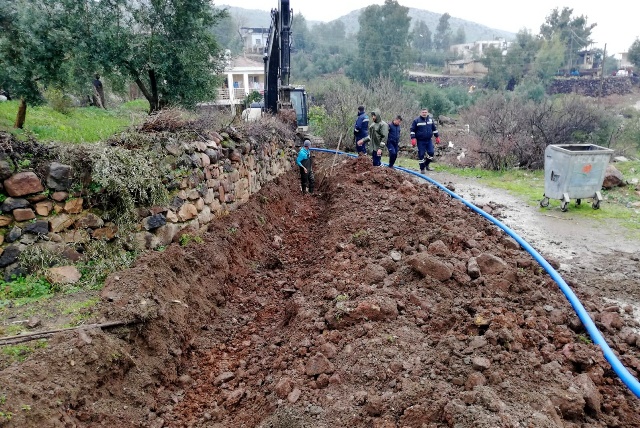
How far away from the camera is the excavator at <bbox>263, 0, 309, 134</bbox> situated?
13984 mm

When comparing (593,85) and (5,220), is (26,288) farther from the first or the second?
(593,85)

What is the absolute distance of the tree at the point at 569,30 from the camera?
56.1 m

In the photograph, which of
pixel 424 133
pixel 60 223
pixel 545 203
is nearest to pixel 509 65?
pixel 424 133

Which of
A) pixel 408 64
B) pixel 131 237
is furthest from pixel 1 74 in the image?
pixel 408 64

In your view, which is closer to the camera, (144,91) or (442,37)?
(144,91)

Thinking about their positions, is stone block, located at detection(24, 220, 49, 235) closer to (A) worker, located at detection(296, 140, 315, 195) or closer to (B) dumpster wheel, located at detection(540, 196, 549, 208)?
(A) worker, located at detection(296, 140, 315, 195)

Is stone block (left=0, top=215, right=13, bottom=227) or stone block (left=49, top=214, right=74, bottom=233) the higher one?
stone block (left=0, top=215, right=13, bottom=227)

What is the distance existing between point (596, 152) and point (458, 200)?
2.62 metres

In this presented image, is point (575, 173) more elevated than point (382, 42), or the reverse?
point (382, 42)

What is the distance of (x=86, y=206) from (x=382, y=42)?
4612cm

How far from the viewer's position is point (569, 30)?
5738 cm

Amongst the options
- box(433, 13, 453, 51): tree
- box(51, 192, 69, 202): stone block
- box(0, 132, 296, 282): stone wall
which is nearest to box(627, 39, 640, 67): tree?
box(433, 13, 453, 51): tree

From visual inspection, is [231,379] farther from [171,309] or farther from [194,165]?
[194,165]

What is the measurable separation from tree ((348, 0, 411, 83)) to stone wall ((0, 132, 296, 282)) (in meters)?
38.5
